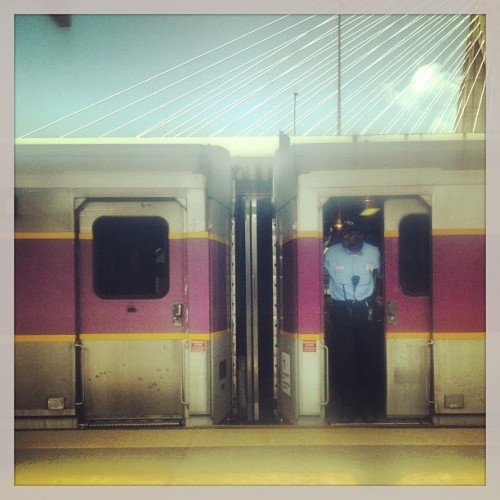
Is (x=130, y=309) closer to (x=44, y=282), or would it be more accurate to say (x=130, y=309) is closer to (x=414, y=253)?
(x=44, y=282)

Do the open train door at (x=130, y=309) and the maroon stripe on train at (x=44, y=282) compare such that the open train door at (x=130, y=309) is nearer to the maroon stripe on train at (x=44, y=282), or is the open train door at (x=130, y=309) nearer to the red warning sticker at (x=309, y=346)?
the maroon stripe on train at (x=44, y=282)

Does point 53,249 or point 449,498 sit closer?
point 449,498

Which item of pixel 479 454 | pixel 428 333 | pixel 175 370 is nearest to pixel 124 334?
pixel 175 370

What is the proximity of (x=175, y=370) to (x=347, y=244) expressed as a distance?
2.12m

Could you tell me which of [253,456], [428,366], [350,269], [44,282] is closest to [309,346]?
[350,269]

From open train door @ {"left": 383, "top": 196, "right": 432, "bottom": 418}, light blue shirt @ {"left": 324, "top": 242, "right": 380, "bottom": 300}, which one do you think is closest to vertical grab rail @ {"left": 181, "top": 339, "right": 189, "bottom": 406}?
light blue shirt @ {"left": 324, "top": 242, "right": 380, "bottom": 300}

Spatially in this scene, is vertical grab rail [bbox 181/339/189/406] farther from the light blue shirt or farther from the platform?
the light blue shirt

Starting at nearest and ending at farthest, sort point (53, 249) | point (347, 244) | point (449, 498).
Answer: point (449, 498) → point (53, 249) → point (347, 244)

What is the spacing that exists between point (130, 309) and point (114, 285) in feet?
0.93

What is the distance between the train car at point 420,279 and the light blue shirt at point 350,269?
209 millimetres

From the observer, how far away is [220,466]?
149 inches

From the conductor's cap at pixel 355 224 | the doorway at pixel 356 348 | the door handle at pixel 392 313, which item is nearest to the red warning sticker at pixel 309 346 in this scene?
the doorway at pixel 356 348

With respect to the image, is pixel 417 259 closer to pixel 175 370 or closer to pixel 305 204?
pixel 305 204

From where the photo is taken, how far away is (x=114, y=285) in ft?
16.4
